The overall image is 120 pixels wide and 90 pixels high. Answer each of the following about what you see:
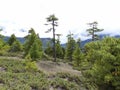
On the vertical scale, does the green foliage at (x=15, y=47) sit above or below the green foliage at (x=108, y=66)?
above

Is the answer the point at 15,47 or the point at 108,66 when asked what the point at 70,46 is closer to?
the point at 15,47

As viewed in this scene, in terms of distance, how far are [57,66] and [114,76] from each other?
105 ft

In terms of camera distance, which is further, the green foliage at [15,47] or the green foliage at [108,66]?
the green foliage at [15,47]

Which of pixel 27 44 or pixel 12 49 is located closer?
pixel 27 44

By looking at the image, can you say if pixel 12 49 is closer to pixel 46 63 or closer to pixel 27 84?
pixel 46 63

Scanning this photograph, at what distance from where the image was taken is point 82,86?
33.6 m

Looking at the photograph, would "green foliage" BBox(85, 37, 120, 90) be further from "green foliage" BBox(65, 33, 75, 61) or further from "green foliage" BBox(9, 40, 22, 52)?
"green foliage" BBox(9, 40, 22, 52)

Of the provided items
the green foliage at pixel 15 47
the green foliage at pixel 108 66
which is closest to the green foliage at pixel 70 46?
the green foliage at pixel 15 47

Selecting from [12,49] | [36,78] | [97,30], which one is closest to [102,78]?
[36,78]

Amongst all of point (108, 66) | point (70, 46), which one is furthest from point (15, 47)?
point (108, 66)

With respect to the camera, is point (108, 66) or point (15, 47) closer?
point (108, 66)

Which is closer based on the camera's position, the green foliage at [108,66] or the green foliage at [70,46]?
the green foliage at [108,66]

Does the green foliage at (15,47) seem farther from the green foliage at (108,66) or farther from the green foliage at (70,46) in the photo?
the green foliage at (108,66)

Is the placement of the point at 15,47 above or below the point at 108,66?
above
